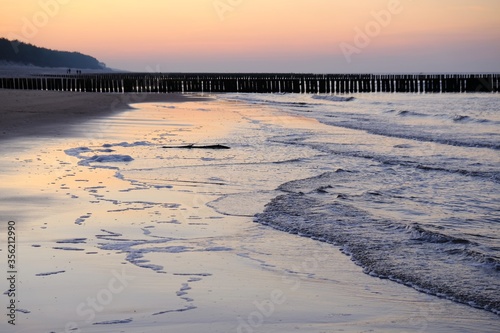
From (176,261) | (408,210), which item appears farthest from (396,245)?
(176,261)

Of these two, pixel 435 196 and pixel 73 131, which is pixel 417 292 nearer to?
pixel 435 196

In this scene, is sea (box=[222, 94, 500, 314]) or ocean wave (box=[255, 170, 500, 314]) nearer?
ocean wave (box=[255, 170, 500, 314])

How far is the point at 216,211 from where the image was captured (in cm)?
850

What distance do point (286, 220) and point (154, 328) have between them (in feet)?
12.3

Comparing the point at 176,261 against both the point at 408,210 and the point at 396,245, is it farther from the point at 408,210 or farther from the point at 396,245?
the point at 408,210

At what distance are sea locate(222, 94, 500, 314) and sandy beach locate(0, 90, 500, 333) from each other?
25 cm

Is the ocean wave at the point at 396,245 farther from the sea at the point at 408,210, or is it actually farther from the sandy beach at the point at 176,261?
the sandy beach at the point at 176,261

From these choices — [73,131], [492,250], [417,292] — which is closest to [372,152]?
[73,131]

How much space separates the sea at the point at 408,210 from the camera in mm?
6070

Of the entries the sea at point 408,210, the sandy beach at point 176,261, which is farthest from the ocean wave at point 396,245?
the sandy beach at point 176,261

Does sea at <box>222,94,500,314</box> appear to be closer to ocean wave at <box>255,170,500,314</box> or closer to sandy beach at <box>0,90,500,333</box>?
ocean wave at <box>255,170,500,314</box>

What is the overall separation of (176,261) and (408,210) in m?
3.76

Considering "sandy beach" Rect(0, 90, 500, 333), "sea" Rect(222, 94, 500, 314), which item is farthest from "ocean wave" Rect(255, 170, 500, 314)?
"sandy beach" Rect(0, 90, 500, 333)

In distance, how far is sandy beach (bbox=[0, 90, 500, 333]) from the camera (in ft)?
15.6
